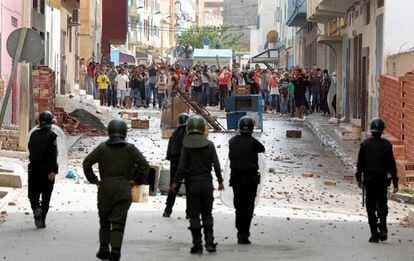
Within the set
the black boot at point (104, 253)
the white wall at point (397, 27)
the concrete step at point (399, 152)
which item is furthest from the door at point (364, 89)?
the black boot at point (104, 253)

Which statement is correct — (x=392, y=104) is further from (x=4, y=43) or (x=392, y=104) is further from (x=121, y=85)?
(x=121, y=85)

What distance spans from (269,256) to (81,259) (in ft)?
6.23

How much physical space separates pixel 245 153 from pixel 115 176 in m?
2.48

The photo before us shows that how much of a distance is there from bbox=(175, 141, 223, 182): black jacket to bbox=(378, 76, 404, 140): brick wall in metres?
11.2

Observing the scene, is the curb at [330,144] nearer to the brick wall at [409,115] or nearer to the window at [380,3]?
the brick wall at [409,115]

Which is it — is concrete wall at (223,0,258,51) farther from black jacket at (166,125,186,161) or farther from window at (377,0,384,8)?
black jacket at (166,125,186,161)

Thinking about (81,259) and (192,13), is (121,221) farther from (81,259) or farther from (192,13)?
(192,13)

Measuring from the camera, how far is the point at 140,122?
36625 millimetres

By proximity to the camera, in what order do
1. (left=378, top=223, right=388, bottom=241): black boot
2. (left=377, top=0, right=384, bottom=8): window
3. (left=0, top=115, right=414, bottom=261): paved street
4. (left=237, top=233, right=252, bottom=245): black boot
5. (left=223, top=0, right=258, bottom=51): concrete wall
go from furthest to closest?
(left=223, top=0, right=258, bottom=51): concrete wall < (left=377, top=0, right=384, bottom=8): window < (left=378, top=223, right=388, bottom=241): black boot < (left=237, top=233, right=252, bottom=245): black boot < (left=0, top=115, right=414, bottom=261): paved street

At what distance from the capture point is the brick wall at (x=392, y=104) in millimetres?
23875

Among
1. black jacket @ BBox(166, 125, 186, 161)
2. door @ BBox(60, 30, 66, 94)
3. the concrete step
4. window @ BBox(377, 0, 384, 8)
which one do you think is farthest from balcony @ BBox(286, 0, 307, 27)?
black jacket @ BBox(166, 125, 186, 161)

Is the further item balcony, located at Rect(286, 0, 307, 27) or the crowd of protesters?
balcony, located at Rect(286, 0, 307, 27)

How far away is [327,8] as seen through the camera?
134 feet

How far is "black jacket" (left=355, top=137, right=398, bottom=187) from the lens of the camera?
46.1 feet
